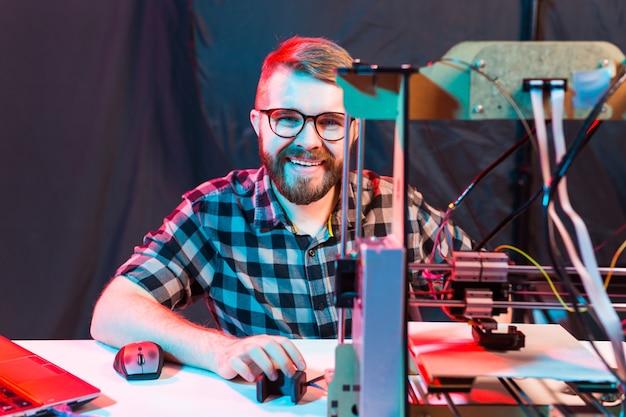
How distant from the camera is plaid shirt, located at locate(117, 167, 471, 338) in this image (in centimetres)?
163

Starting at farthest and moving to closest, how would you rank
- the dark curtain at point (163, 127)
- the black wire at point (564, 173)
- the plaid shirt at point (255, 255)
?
the dark curtain at point (163, 127) → the plaid shirt at point (255, 255) → the black wire at point (564, 173)

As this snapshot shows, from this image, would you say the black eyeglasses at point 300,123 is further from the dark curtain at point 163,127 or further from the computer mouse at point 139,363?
the dark curtain at point 163,127

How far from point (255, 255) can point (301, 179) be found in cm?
22

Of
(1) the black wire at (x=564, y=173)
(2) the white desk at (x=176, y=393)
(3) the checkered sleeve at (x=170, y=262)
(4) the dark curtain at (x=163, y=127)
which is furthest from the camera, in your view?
(4) the dark curtain at (x=163, y=127)

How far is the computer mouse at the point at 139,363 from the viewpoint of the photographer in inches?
43.1

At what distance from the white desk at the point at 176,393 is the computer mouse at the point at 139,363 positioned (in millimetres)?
11

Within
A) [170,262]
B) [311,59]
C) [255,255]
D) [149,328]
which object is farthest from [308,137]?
[149,328]

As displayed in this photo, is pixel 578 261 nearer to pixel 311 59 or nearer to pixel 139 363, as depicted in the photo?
pixel 139 363

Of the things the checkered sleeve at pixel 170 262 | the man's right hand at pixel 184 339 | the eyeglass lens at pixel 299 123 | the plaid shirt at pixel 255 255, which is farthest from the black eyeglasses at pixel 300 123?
the man's right hand at pixel 184 339

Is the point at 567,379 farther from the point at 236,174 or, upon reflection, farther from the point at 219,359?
the point at 236,174

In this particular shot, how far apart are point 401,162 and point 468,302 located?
0.21 meters

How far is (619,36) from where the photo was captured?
2.29m

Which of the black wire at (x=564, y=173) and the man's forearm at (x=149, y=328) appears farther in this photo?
the man's forearm at (x=149, y=328)

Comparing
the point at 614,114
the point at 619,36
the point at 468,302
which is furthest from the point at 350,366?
the point at 619,36
